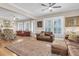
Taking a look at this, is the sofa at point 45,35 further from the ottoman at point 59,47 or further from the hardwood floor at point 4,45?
the hardwood floor at point 4,45

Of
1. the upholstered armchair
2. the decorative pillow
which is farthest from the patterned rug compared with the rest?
the decorative pillow

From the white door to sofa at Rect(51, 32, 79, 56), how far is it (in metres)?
0.16

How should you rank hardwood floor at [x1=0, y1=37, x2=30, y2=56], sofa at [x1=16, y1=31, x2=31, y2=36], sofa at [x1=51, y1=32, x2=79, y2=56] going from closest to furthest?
1. sofa at [x1=51, y1=32, x2=79, y2=56]
2. hardwood floor at [x1=0, y1=37, x2=30, y2=56]
3. sofa at [x1=16, y1=31, x2=31, y2=36]

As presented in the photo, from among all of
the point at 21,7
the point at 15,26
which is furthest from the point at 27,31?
the point at 21,7

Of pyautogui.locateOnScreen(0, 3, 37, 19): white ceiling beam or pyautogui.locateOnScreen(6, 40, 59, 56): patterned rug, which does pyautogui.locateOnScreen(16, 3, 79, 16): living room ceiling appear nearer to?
pyautogui.locateOnScreen(0, 3, 37, 19): white ceiling beam

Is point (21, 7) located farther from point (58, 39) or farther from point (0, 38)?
point (58, 39)

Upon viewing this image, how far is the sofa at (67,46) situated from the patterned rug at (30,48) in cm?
19

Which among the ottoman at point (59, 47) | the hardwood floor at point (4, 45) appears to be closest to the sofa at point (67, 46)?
the ottoman at point (59, 47)

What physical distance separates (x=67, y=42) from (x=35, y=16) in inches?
43.4

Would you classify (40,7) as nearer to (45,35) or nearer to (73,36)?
(45,35)

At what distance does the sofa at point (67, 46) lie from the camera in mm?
2093

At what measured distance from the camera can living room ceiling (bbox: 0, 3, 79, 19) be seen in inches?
84.0

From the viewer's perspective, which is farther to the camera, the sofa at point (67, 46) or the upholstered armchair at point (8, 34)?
the upholstered armchair at point (8, 34)

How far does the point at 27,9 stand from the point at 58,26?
940mm
